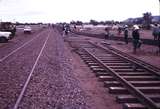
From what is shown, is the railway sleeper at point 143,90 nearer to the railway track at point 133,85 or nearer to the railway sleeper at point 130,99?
the railway track at point 133,85

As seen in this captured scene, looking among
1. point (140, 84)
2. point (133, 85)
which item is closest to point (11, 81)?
point (133, 85)

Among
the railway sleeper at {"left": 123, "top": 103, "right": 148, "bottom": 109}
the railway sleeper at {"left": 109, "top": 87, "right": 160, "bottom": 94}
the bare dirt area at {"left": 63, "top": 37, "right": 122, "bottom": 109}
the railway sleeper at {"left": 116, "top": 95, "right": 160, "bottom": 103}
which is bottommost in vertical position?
the bare dirt area at {"left": 63, "top": 37, "right": 122, "bottom": 109}

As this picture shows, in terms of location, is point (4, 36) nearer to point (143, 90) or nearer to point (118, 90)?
point (118, 90)

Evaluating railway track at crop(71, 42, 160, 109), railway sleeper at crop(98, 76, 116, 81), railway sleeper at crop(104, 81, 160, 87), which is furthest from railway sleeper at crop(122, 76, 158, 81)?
railway sleeper at crop(104, 81, 160, 87)

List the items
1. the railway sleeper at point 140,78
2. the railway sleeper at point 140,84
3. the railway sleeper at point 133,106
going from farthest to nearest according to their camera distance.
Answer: the railway sleeper at point 140,78, the railway sleeper at point 140,84, the railway sleeper at point 133,106

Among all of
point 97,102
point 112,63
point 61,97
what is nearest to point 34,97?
point 61,97

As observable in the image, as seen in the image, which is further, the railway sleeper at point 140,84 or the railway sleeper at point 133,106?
the railway sleeper at point 140,84

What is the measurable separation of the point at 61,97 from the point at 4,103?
1.59 metres

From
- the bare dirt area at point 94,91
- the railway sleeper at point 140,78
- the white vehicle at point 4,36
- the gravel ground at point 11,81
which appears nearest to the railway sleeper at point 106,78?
the bare dirt area at point 94,91

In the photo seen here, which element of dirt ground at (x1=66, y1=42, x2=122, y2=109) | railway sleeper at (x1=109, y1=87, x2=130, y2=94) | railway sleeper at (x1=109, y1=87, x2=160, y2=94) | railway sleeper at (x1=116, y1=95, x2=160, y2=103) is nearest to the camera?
railway sleeper at (x1=116, y1=95, x2=160, y2=103)

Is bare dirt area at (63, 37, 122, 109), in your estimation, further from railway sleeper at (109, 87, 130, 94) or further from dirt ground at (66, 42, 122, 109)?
railway sleeper at (109, 87, 130, 94)

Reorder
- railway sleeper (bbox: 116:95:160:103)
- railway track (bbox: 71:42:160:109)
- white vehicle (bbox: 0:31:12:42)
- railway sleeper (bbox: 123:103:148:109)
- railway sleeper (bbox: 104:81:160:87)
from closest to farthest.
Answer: railway sleeper (bbox: 123:103:148:109)
railway track (bbox: 71:42:160:109)
railway sleeper (bbox: 116:95:160:103)
railway sleeper (bbox: 104:81:160:87)
white vehicle (bbox: 0:31:12:42)

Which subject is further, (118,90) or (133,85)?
(133,85)

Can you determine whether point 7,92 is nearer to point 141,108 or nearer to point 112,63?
point 141,108
